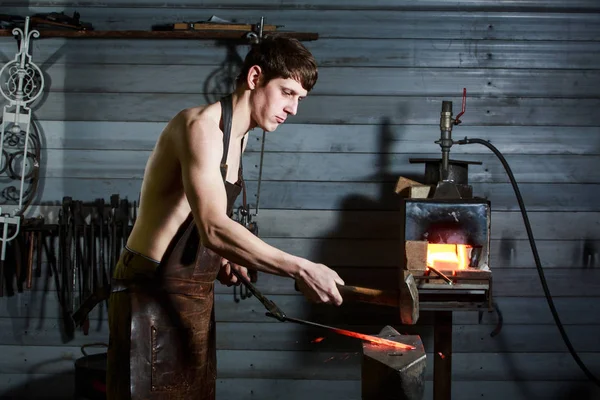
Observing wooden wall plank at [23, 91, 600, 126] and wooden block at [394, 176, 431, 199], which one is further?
wooden wall plank at [23, 91, 600, 126]

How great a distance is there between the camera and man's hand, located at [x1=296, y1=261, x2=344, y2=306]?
7.06 feet

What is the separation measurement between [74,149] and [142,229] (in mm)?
1807

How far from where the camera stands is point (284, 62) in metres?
2.50

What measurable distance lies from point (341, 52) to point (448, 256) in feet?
4.34

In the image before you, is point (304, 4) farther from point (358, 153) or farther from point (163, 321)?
point (163, 321)

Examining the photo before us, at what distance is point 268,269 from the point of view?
2.23 meters

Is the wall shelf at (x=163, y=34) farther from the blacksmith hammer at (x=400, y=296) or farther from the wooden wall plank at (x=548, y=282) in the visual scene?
the blacksmith hammer at (x=400, y=296)

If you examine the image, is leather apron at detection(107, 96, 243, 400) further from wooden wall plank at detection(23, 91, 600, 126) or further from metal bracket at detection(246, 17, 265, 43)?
wooden wall plank at detection(23, 91, 600, 126)

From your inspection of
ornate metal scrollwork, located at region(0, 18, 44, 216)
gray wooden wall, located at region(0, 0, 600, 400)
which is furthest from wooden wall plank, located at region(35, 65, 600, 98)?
ornate metal scrollwork, located at region(0, 18, 44, 216)

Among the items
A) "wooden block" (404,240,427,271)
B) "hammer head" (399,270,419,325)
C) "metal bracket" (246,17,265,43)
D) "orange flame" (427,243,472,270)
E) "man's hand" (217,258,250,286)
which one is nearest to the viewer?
"hammer head" (399,270,419,325)

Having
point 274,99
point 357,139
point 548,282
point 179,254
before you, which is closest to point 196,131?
point 274,99

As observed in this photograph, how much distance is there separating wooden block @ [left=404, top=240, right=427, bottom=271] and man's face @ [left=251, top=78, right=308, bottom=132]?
3.94 ft

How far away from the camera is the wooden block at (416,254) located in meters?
3.46

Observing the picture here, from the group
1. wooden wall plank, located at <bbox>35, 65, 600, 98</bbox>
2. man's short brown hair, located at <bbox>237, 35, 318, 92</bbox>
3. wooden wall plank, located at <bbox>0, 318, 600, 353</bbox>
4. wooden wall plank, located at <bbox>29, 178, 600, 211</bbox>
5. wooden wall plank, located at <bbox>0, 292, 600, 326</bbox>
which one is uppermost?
wooden wall plank, located at <bbox>35, 65, 600, 98</bbox>
